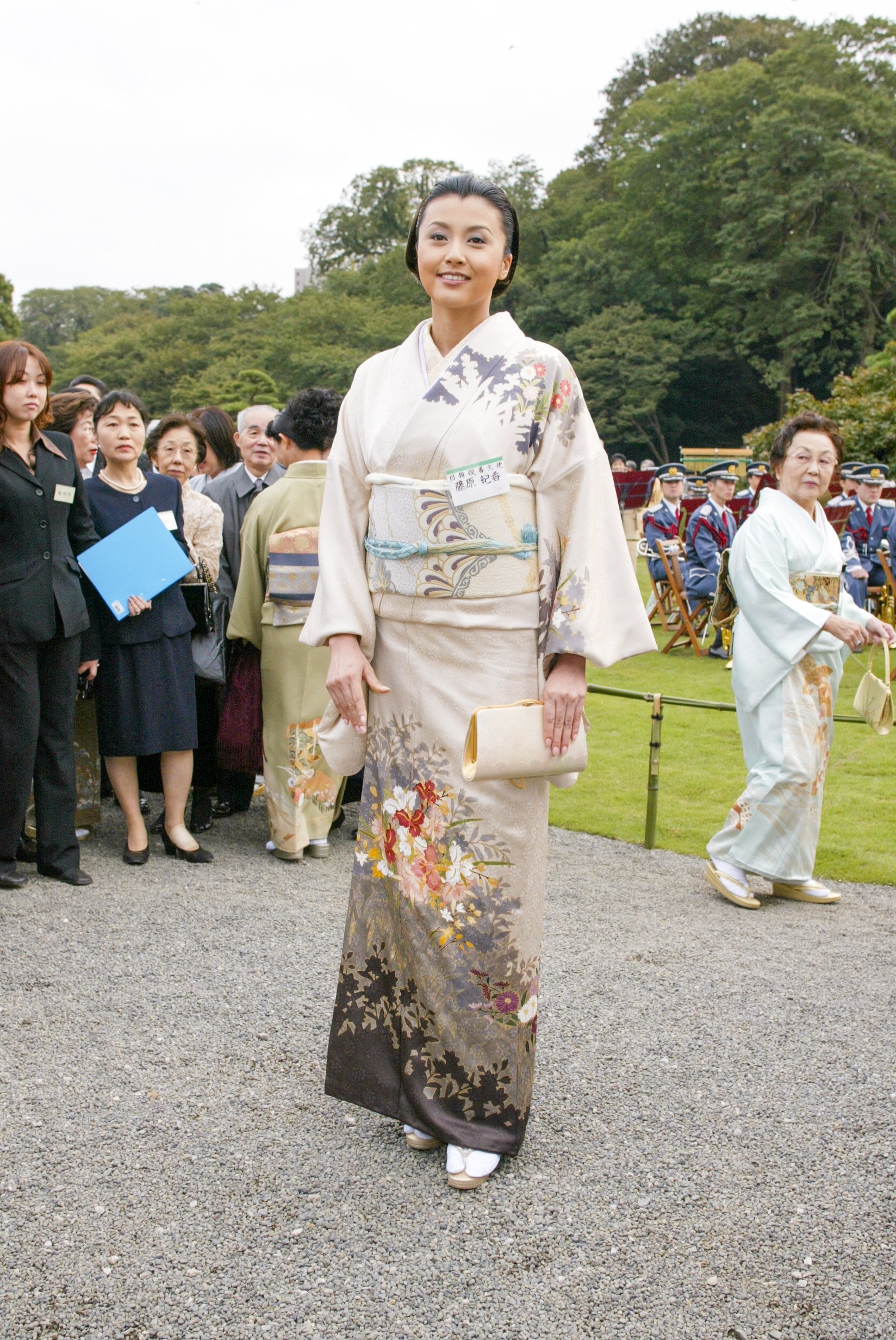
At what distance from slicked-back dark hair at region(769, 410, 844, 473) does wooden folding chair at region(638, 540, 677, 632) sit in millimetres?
7591

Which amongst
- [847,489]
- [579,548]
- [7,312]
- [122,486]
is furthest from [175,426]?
[7,312]

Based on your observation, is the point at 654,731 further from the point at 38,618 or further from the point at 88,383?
the point at 88,383

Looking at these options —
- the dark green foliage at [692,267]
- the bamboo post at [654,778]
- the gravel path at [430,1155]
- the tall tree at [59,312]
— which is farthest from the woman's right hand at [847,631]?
the tall tree at [59,312]

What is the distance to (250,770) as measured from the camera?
198 inches

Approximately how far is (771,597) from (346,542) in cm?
223

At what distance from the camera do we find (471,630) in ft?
8.02

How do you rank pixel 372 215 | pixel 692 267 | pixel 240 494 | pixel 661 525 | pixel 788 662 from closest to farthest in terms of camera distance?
1. pixel 788 662
2. pixel 240 494
3. pixel 661 525
4. pixel 692 267
5. pixel 372 215

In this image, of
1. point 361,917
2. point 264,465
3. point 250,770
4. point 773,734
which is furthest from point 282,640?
point 361,917

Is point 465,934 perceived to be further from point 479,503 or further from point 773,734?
point 773,734

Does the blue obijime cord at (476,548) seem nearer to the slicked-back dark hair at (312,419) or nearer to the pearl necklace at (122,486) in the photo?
the slicked-back dark hair at (312,419)

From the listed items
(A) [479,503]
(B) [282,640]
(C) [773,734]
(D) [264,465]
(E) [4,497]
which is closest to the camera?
(A) [479,503]

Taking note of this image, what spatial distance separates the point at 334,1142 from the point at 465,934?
585mm

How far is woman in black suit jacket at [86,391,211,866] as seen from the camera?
451cm

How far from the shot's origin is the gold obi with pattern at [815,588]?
14.3 feet
